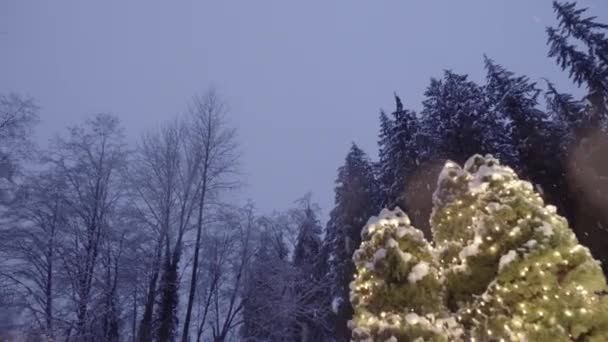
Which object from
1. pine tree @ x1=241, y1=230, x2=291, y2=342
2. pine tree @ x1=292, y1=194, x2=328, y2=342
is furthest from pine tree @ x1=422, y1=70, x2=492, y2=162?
pine tree @ x1=241, y1=230, x2=291, y2=342

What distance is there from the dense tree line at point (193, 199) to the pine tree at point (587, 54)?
7 centimetres

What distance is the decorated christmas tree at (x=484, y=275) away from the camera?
6.92 meters

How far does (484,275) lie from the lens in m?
7.95

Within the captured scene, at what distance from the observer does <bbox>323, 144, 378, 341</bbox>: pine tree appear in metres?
23.7

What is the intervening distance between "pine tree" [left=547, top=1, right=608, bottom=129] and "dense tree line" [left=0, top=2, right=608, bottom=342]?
0.22 feet

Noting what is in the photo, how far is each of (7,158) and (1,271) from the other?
407 cm

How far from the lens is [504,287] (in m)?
7.26

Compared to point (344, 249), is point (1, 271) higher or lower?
lower

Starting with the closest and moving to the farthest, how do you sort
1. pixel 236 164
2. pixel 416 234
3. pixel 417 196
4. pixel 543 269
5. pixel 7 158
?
pixel 543 269 < pixel 416 234 < pixel 7 158 < pixel 236 164 < pixel 417 196

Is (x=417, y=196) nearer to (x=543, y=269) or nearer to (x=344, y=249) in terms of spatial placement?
(x=344, y=249)

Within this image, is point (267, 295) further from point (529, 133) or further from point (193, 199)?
point (529, 133)

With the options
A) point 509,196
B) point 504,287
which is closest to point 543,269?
point 504,287

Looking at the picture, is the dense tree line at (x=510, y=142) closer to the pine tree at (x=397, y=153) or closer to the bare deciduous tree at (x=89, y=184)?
the pine tree at (x=397, y=153)

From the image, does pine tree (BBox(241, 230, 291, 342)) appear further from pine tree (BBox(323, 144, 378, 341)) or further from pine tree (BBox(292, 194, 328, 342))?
pine tree (BBox(323, 144, 378, 341))
